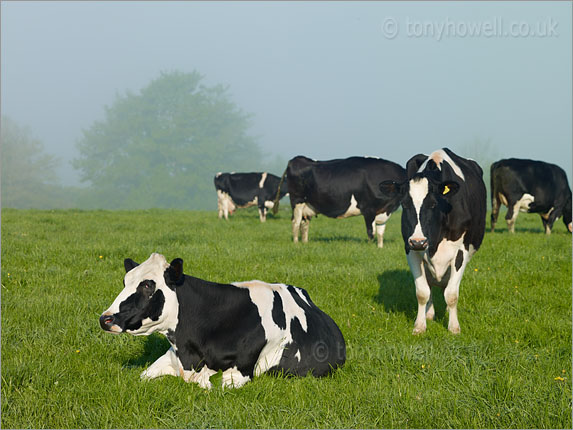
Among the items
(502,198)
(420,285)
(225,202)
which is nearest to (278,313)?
(420,285)

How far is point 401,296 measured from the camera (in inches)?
332

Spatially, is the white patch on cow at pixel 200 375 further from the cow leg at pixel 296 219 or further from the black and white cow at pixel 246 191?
the black and white cow at pixel 246 191

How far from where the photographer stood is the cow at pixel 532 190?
17984mm

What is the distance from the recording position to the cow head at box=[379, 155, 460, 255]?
6.21 metres

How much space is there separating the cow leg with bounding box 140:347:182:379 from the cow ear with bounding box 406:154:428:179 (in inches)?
166

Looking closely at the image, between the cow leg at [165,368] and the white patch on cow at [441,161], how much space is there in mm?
3897

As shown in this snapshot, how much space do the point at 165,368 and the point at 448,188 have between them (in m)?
3.83

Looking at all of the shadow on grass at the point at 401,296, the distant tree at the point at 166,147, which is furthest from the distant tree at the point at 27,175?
the shadow on grass at the point at 401,296

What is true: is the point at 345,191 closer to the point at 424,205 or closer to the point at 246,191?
the point at 424,205

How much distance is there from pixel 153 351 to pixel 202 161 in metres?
61.0

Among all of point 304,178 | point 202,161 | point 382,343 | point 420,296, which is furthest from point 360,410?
point 202,161

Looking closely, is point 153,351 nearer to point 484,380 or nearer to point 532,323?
point 484,380

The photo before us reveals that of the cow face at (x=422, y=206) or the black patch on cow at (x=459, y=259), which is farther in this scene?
the black patch on cow at (x=459, y=259)

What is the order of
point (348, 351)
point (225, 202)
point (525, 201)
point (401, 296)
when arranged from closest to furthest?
point (348, 351), point (401, 296), point (525, 201), point (225, 202)
